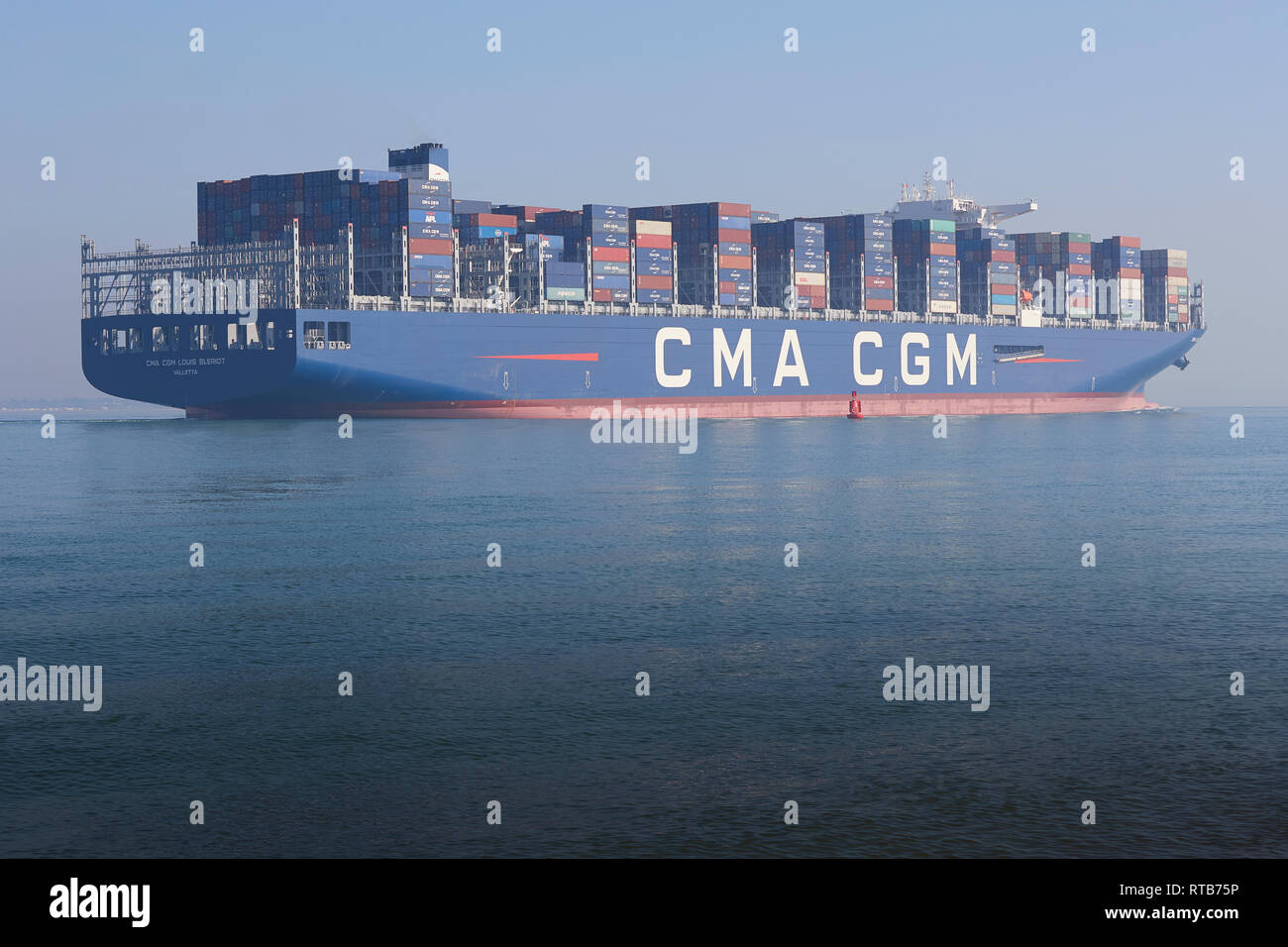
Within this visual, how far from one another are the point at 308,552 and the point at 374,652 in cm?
872

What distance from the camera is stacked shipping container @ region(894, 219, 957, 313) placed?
91.6 m

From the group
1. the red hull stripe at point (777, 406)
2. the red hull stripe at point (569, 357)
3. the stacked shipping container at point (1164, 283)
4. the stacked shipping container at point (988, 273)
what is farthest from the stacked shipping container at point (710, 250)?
the stacked shipping container at point (1164, 283)

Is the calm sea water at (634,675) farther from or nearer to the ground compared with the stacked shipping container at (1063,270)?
nearer to the ground

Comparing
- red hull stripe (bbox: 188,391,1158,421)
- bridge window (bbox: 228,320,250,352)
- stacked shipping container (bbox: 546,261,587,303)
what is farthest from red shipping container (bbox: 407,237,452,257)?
bridge window (bbox: 228,320,250,352)

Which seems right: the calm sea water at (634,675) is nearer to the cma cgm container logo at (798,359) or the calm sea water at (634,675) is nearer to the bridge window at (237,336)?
the bridge window at (237,336)

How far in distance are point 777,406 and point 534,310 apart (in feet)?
59.8

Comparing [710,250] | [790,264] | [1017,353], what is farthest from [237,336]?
[1017,353]

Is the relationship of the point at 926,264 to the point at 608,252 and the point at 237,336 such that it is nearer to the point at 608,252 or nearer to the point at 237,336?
the point at 608,252

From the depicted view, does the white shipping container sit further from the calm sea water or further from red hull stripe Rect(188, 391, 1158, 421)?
the calm sea water

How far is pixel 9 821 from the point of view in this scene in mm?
9805

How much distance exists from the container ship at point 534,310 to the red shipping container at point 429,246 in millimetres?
109

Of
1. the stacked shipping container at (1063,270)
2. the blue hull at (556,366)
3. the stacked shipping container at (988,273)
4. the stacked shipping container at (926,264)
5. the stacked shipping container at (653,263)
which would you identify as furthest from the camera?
the stacked shipping container at (1063,270)

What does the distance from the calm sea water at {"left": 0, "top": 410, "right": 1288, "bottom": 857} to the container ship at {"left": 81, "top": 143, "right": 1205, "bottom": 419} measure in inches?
1377

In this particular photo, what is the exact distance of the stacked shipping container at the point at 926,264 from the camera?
301 feet
